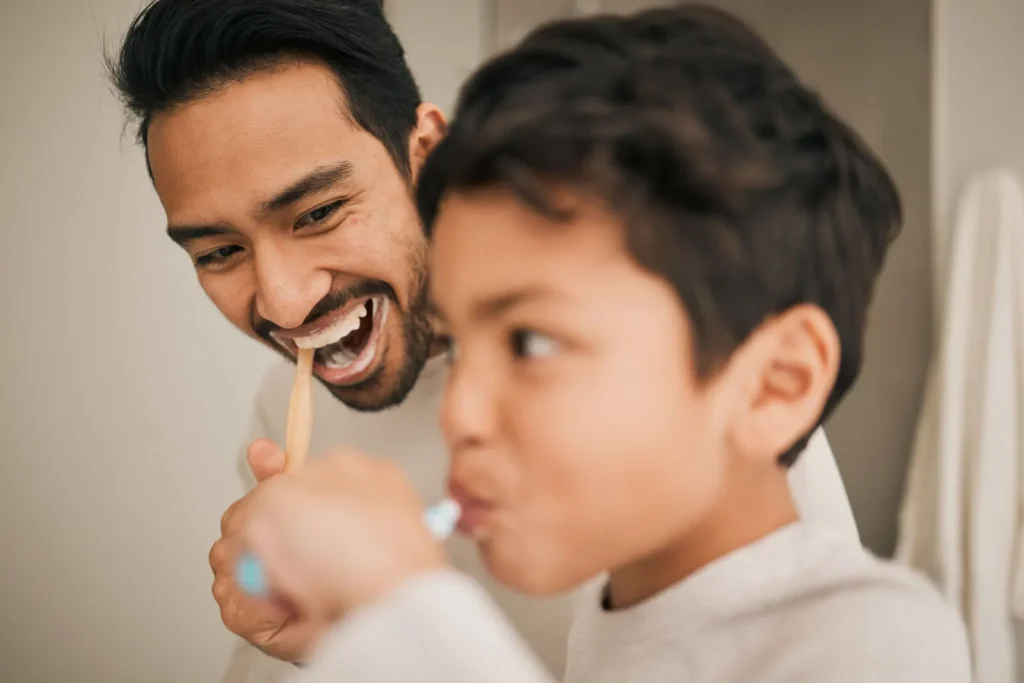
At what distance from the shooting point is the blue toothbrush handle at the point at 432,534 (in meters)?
0.44

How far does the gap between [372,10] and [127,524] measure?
475 millimetres

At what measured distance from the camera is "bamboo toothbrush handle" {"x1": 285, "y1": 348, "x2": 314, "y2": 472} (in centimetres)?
67

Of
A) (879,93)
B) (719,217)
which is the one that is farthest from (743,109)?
(879,93)

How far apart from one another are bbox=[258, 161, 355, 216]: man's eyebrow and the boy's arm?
14.4 inches

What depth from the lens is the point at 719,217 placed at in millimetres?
404

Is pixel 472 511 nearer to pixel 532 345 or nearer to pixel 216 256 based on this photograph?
pixel 532 345

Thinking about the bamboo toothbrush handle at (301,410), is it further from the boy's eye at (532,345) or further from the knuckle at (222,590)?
the boy's eye at (532,345)

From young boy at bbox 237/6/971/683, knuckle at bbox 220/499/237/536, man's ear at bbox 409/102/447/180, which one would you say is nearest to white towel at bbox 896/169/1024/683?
young boy at bbox 237/6/971/683

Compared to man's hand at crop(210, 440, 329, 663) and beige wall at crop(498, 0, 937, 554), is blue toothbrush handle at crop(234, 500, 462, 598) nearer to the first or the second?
man's hand at crop(210, 440, 329, 663)

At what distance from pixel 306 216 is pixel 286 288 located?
60 mm

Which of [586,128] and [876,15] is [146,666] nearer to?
[586,128]

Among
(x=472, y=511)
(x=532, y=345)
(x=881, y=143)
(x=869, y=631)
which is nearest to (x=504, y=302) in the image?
(x=532, y=345)

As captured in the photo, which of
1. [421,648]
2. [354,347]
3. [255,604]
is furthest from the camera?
[354,347]

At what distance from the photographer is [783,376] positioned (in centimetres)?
45
